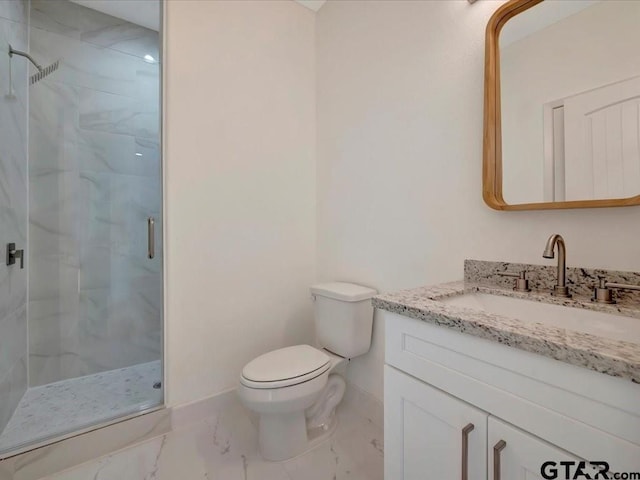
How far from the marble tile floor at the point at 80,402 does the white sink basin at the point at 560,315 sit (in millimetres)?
1633

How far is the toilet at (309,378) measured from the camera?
4.08 feet

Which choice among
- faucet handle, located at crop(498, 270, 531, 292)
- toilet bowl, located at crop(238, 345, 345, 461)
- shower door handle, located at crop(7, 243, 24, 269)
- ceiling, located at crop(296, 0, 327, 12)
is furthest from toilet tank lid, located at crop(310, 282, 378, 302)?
ceiling, located at crop(296, 0, 327, 12)

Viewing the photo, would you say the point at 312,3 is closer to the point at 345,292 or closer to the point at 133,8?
the point at 133,8

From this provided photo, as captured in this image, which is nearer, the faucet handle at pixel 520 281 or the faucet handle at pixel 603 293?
the faucet handle at pixel 603 293

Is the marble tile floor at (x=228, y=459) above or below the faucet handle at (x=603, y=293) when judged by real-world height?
below

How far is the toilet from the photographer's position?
48.9 inches

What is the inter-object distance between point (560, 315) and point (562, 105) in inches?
27.1

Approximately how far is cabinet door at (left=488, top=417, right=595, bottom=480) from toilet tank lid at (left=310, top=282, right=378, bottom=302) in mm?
905

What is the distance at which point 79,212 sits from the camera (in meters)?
1.98

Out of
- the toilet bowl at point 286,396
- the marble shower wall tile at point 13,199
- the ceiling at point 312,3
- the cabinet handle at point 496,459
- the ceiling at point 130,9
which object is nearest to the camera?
the cabinet handle at point 496,459

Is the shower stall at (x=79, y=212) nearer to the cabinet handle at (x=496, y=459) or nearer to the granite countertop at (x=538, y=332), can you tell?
the granite countertop at (x=538, y=332)

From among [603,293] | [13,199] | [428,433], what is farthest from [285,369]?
[13,199]

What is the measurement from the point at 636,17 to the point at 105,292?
2.88 m

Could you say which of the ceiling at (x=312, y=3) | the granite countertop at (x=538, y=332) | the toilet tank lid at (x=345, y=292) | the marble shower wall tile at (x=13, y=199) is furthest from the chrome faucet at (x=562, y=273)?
the marble shower wall tile at (x=13, y=199)
